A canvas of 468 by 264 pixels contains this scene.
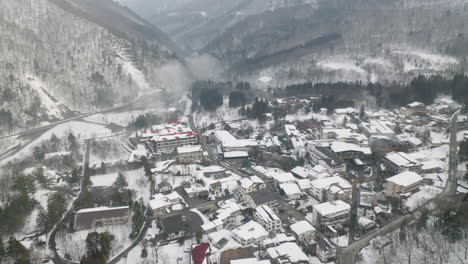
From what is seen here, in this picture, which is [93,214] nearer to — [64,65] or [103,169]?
[103,169]

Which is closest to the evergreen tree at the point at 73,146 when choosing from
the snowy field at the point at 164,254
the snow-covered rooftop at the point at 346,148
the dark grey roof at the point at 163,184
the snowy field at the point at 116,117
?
the snowy field at the point at 116,117

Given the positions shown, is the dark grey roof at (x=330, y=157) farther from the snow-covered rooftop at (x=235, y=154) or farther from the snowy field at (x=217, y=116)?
the snowy field at (x=217, y=116)

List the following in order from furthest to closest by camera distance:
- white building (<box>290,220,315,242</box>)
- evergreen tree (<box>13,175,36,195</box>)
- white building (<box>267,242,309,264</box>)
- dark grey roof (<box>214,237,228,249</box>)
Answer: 1. evergreen tree (<box>13,175,36,195</box>)
2. white building (<box>290,220,315,242</box>)
3. dark grey roof (<box>214,237,228,249</box>)
4. white building (<box>267,242,309,264</box>)

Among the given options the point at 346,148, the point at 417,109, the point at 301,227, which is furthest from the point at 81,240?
the point at 417,109

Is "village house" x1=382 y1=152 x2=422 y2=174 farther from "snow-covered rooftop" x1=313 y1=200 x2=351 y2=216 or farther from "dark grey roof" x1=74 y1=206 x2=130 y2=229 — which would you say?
"dark grey roof" x1=74 y1=206 x2=130 y2=229

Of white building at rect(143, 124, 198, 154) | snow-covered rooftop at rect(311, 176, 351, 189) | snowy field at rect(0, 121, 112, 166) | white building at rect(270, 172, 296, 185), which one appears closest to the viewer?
snow-covered rooftop at rect(311, 176, 351, 189)

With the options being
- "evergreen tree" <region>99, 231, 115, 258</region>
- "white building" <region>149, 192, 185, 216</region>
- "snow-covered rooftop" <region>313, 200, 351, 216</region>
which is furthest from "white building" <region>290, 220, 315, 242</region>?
"evergreen tree" <region>99, 231, 115, 258</region>

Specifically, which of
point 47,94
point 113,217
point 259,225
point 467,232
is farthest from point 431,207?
point 47,94
